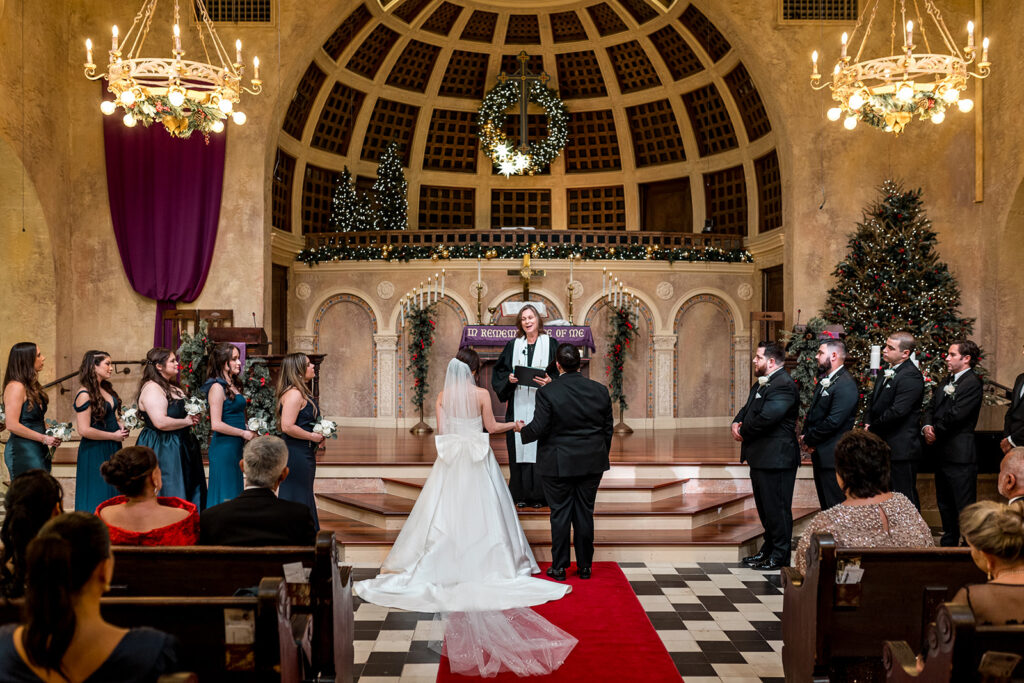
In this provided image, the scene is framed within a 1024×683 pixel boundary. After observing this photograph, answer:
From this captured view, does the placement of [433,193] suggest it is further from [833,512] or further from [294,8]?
[833,512]

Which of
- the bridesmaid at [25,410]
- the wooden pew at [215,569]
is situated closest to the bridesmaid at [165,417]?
the bridesmaid at [25,410]

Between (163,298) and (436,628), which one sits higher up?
(163,298)

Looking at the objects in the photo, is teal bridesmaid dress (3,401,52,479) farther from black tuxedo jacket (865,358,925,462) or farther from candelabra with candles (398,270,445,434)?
candelabra with candles (398,270,445,434)

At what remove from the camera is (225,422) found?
6555mm

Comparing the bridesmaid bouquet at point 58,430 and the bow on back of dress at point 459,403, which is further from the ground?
→ the bow on back of dress at point 459,403

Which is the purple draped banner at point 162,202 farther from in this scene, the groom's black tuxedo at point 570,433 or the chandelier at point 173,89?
the groom's black tuxedo at point 570,433

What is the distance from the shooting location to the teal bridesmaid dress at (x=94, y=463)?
656cm

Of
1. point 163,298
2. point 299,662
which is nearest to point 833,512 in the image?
point 299,662

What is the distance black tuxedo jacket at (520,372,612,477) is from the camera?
6.11m

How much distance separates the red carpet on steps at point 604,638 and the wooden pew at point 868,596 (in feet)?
3.55

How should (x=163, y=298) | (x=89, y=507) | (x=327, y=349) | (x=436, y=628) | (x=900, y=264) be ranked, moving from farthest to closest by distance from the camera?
(x=327, y=349)
(x=163, y=298)
(x=900, y=264)
(x=89, y=507)
(x=436, y=628)

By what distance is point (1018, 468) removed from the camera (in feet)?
13.1

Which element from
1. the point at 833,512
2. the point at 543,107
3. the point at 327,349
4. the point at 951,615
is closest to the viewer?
the point at 951,615

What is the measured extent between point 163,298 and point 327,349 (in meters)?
3.02
